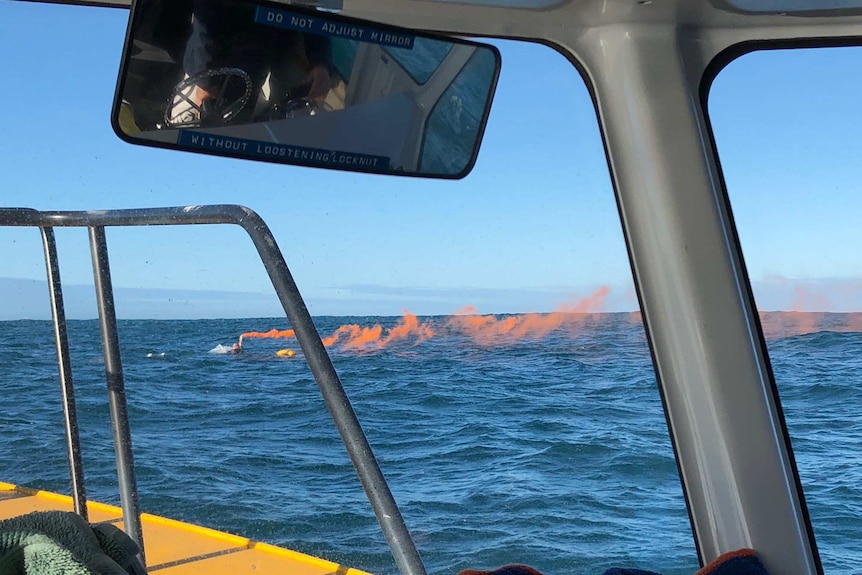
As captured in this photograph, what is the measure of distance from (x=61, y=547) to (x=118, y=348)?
848mm

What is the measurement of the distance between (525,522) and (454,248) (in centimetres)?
179

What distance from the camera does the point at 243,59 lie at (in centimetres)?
127

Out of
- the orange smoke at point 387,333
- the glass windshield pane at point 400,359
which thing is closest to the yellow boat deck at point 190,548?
the glass windshield pane at point 400,359

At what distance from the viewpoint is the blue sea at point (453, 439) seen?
195 cm

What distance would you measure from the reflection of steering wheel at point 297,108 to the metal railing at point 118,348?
0.19 m

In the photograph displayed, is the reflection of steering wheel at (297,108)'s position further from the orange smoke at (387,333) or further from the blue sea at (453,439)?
the orange smoke at (387,333)

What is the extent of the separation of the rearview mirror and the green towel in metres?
0.62

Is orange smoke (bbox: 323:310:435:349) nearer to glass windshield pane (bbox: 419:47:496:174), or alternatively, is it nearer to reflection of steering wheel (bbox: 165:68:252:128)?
glass windshield pane (bbox: 419:47:496:174)

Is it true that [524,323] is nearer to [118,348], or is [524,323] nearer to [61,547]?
[118,348]

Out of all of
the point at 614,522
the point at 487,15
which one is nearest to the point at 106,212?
the point at 487,15

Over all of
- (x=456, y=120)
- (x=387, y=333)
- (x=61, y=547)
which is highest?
(x=456, y=120)

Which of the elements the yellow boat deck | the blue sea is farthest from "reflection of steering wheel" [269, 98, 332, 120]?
the yellow boat deck

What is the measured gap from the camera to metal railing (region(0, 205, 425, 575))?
1327 millimetres

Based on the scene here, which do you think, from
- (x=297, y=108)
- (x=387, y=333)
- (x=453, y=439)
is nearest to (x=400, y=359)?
(x=387, y=333)
